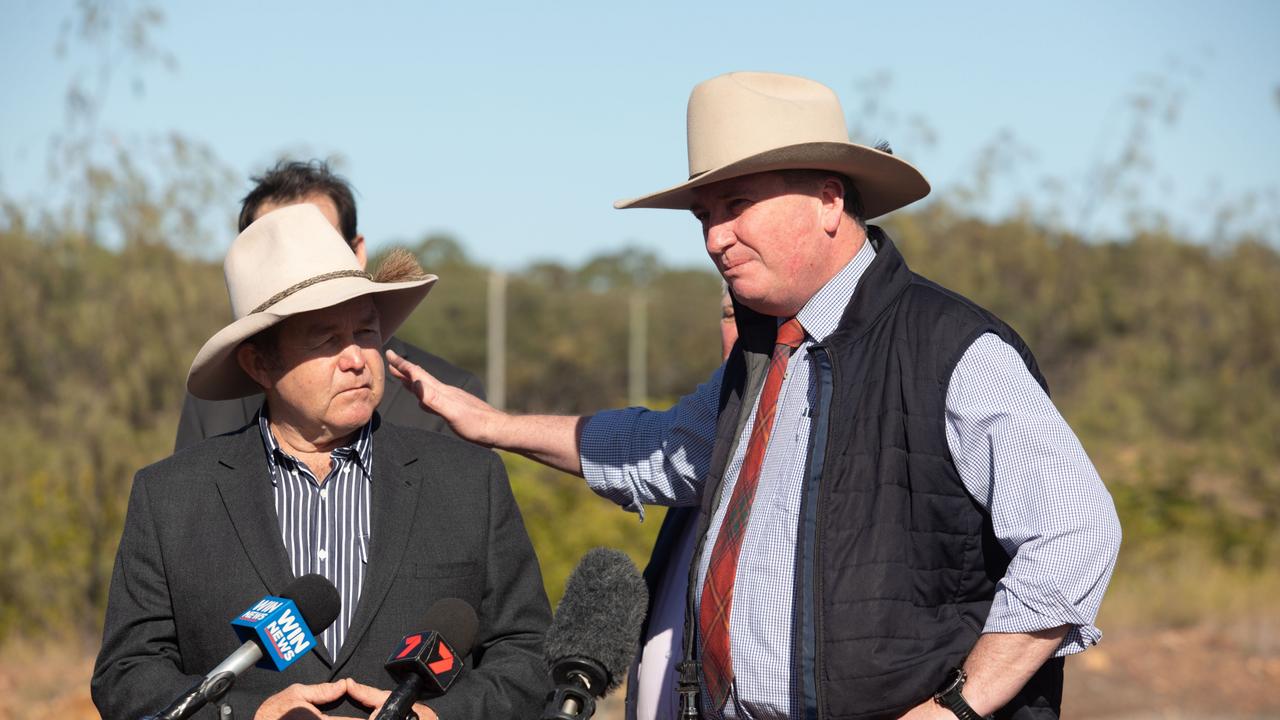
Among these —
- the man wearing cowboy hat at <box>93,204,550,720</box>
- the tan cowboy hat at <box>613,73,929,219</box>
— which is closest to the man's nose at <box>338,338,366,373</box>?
the man wearing cowboy hat at <box>93,204,550,720</box>

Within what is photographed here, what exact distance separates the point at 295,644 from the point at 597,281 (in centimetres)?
5138

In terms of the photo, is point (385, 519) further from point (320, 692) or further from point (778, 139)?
point (778, 139)

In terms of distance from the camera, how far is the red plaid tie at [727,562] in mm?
3176

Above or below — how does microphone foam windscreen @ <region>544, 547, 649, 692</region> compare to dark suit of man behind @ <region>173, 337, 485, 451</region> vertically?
above

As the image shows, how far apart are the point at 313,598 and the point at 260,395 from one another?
7.56 ft

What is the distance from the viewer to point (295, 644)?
7.88 feet

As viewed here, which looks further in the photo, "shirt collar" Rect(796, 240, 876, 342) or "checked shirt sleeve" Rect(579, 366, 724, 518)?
"checked shirt sleeve" Rect(579, 366, 724, 518)

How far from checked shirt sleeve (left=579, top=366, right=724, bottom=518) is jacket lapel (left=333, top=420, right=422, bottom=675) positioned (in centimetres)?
65

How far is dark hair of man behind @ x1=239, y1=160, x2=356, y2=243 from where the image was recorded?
4.91m

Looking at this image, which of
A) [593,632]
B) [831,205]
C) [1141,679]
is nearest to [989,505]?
[831,205]

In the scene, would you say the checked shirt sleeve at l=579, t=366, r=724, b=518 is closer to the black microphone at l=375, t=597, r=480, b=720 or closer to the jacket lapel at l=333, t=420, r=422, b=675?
the jacket lapel at l=333, t=420, r=422, b=675

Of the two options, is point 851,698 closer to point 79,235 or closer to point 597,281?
point 79,235

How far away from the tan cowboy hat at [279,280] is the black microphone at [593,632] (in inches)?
44.2

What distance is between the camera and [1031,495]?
2.85m
